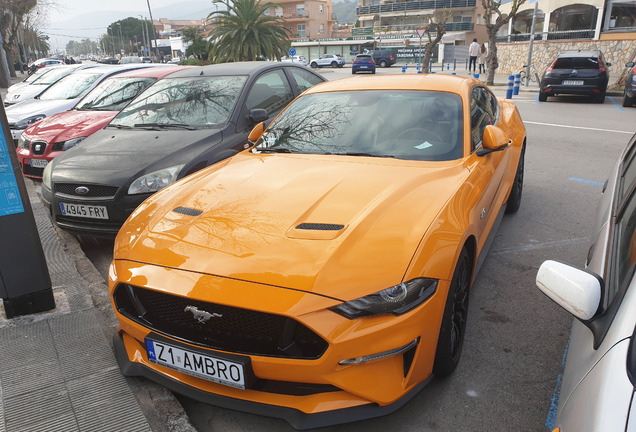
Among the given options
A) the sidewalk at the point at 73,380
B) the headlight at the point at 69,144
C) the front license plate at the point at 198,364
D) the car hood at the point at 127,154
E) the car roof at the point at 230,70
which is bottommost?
the sidewalk at the point at 73,380

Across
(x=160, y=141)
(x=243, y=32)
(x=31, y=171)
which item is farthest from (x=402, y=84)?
(x=243, y=32)

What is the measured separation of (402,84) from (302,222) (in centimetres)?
187

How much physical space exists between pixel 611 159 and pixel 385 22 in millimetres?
68496

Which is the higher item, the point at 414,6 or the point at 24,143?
the point at 414,6

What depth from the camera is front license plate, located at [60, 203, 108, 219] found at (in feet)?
13.8

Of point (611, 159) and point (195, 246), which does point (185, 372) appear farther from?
point (611, 159)

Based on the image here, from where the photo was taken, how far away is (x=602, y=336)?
4.62 ft

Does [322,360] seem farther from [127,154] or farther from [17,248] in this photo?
[127,154]

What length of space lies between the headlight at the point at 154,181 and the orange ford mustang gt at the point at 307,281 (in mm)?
1160

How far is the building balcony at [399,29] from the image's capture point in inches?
2335

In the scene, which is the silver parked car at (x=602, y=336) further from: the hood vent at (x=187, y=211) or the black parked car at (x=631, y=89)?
the black parked car at (x=631, y=89)

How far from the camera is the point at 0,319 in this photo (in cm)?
324

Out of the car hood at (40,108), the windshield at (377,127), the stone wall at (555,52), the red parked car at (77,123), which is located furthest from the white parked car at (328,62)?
the windshield at (377,127)

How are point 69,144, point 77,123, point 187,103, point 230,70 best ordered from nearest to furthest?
point 187,103 < point 230,70 < point 69,144 < point 77,123
